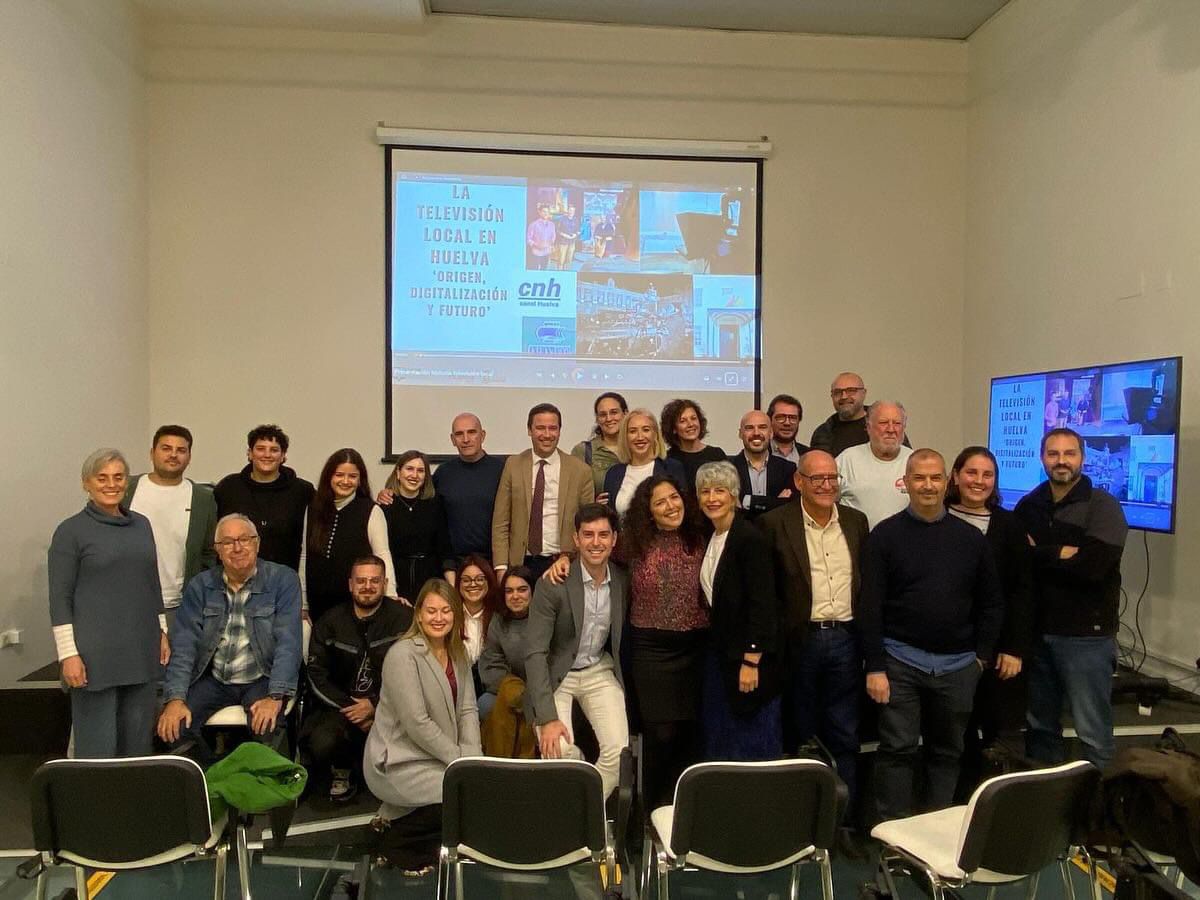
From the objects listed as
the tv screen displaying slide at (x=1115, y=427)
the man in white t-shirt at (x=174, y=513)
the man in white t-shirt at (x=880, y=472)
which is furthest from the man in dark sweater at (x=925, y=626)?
the man in white t-shirt at (x=174, y=513)

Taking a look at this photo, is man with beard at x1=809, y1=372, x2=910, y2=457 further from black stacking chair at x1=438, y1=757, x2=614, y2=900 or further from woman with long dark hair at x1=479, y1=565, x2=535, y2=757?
black stacking chair at x1=438, y1=757, x2=614, y2=900

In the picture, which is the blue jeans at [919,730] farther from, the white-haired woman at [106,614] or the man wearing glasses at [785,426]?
the white-haired woman at [106,614]

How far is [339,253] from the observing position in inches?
230

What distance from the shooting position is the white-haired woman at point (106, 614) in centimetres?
284

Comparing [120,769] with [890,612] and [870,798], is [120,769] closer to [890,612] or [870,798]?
[890,612]

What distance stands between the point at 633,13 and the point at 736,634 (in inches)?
181

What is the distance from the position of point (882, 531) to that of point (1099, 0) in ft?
12.8

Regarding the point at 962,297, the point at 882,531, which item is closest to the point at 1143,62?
the point at 962,297

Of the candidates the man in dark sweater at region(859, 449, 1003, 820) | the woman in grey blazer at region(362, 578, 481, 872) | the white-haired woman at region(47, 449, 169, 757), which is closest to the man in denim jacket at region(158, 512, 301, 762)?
the white-haired woman at region(47, 449, 169, 757)

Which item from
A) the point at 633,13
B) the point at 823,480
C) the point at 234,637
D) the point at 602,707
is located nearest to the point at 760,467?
the point at 823,480

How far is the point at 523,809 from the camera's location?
2.12 m

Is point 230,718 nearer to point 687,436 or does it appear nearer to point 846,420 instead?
point 687,436

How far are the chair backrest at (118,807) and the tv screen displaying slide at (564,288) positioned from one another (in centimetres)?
385

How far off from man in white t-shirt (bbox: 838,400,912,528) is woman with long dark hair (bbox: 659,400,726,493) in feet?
1.95
